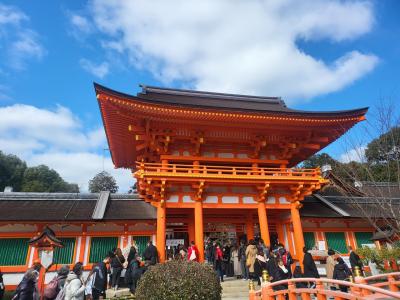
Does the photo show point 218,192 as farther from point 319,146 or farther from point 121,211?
point 319,146

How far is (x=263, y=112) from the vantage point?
13125 millimetres

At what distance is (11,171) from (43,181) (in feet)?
27.8

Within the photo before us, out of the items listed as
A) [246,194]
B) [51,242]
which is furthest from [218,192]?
[51,242]

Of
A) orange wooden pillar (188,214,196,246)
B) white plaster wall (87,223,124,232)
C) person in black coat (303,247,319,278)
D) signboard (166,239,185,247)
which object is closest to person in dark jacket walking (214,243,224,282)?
orange wooden pillar (188,214,196,246)

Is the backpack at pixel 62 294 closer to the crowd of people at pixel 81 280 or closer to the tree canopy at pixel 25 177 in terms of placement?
the crowd of people at pixel 81 280

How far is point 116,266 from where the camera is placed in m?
10.7

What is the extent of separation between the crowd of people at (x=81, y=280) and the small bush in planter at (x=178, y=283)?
149 centimetres

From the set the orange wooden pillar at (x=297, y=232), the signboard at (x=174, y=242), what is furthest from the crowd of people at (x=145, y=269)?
the signboard at (x=174, y=242)

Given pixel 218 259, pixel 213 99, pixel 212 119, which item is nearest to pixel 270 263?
pixel 218 259

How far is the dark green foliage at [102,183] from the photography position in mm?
68750

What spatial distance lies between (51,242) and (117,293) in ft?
10.1

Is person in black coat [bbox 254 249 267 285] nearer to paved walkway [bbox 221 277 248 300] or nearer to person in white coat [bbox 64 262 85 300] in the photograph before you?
paved walkway [bbox 221 277 248 300]

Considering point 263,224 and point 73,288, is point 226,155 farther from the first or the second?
point 73,288

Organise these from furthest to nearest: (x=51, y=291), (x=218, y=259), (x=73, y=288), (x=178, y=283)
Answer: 1. (x=218, y=259)
2. (x=178, y=283)
3. (x=51, y=291)
4. (x=73, y=288)
